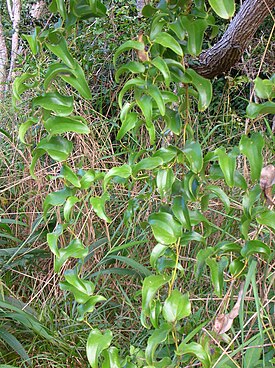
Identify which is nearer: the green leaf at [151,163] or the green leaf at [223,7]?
the green leaf at [223,7]

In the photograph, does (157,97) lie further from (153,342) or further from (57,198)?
(153,342)

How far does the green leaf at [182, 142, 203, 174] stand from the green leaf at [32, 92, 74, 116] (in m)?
0.21

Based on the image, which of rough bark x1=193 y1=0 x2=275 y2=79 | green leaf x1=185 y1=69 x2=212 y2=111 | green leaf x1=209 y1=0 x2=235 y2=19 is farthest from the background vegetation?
rough bark x1=193 y1=0 x2=275 y2=79

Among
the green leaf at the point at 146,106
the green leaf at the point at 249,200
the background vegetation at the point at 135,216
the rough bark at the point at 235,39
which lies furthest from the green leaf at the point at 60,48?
the rough bark at the point at 235,39

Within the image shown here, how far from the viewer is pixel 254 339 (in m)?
1.25

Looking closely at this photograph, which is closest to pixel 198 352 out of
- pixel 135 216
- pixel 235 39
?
pixel 135 216

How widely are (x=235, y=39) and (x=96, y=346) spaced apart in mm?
1382

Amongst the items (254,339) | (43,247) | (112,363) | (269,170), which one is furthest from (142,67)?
(43,247)

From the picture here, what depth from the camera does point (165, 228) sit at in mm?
869

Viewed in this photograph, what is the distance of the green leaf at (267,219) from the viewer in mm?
871

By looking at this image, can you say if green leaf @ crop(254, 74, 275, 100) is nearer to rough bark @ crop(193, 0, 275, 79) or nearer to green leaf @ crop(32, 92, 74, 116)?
green leaf @ crop(32, 92, 74, 116)

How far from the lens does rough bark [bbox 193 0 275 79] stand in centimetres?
177

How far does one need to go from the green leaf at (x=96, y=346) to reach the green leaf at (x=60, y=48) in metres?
0.44

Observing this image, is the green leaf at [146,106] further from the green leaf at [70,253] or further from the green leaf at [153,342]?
the green leaf at [153,342]
